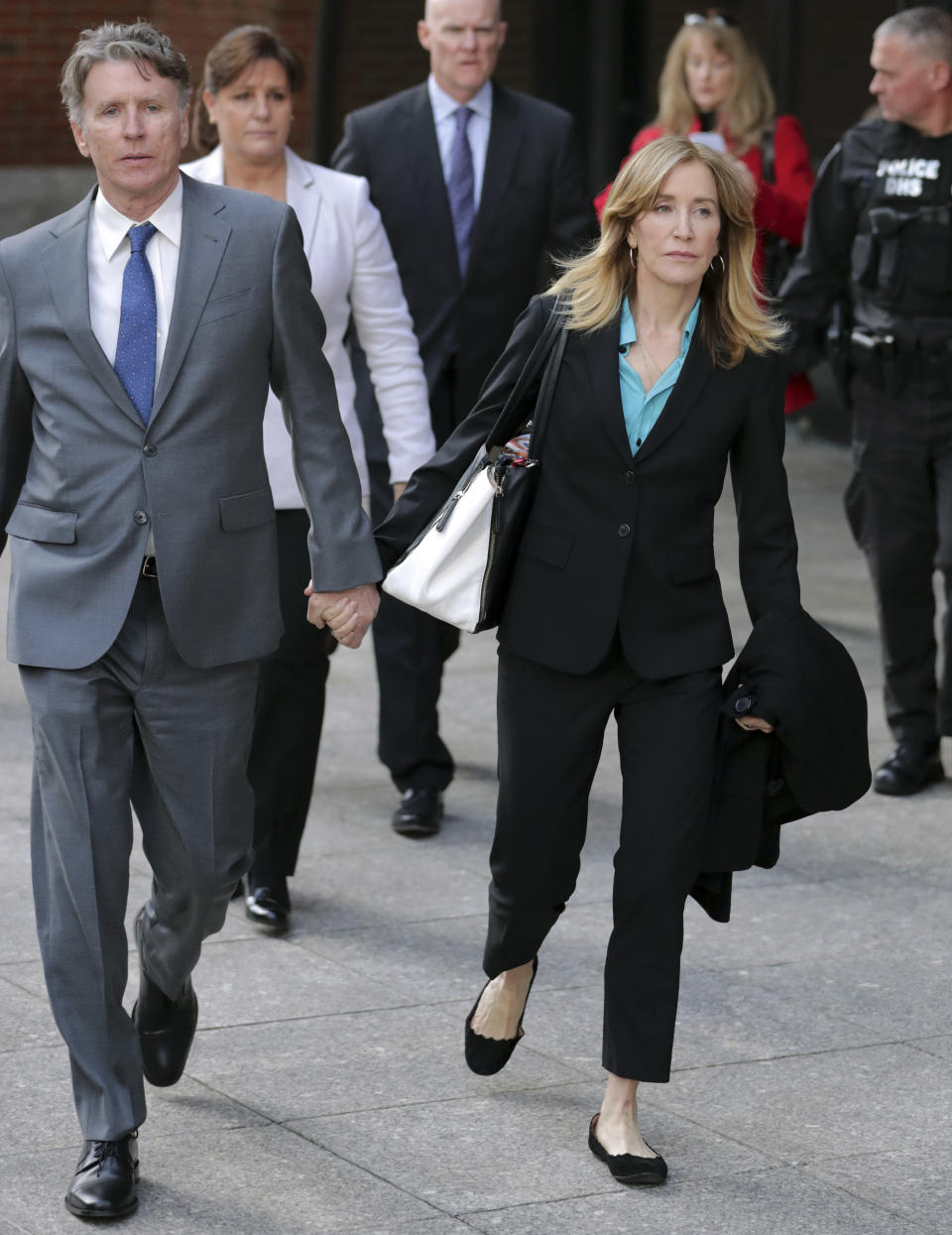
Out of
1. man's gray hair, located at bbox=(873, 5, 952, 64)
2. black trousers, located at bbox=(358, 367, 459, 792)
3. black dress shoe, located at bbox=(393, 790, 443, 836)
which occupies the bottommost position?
black dress shoe, located at bbox=(393, 790, 443, 836)

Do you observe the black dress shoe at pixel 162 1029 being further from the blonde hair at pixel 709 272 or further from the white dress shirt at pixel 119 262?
the blonde hair at pixel 709 272

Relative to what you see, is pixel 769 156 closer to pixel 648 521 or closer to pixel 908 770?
pixel 908 770

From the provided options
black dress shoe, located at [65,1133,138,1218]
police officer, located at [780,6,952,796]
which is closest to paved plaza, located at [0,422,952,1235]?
black dress shoe, located at [65,1133,138,1218]

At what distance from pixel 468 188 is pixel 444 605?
2.67m

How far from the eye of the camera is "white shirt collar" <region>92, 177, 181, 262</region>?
3912 mm

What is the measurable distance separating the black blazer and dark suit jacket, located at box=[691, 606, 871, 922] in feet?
0.33

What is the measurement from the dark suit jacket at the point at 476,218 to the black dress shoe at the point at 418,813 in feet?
3.74

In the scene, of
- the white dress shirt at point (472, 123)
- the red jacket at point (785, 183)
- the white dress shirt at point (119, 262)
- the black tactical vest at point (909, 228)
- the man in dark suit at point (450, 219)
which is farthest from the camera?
the red jacket at point (785, 183)

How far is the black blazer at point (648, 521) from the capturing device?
4062 millimetres

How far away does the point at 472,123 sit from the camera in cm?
658

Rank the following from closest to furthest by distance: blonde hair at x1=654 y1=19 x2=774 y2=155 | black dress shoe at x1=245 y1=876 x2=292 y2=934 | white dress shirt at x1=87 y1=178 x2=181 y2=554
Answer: white dress shirt at x1=87 y1=178 x2=181 y2=554
black dress shoe at x1=245 y1=876 x2=292 y2=934
blonde hair at x1=654 y1=19 x2=774 y2=155

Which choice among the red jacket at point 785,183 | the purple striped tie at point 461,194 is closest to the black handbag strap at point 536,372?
the purple striped tie at point 461,194

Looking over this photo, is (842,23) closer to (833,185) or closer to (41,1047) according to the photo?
(833,185)

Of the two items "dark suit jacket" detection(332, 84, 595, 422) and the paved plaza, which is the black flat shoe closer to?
the paved plaza
